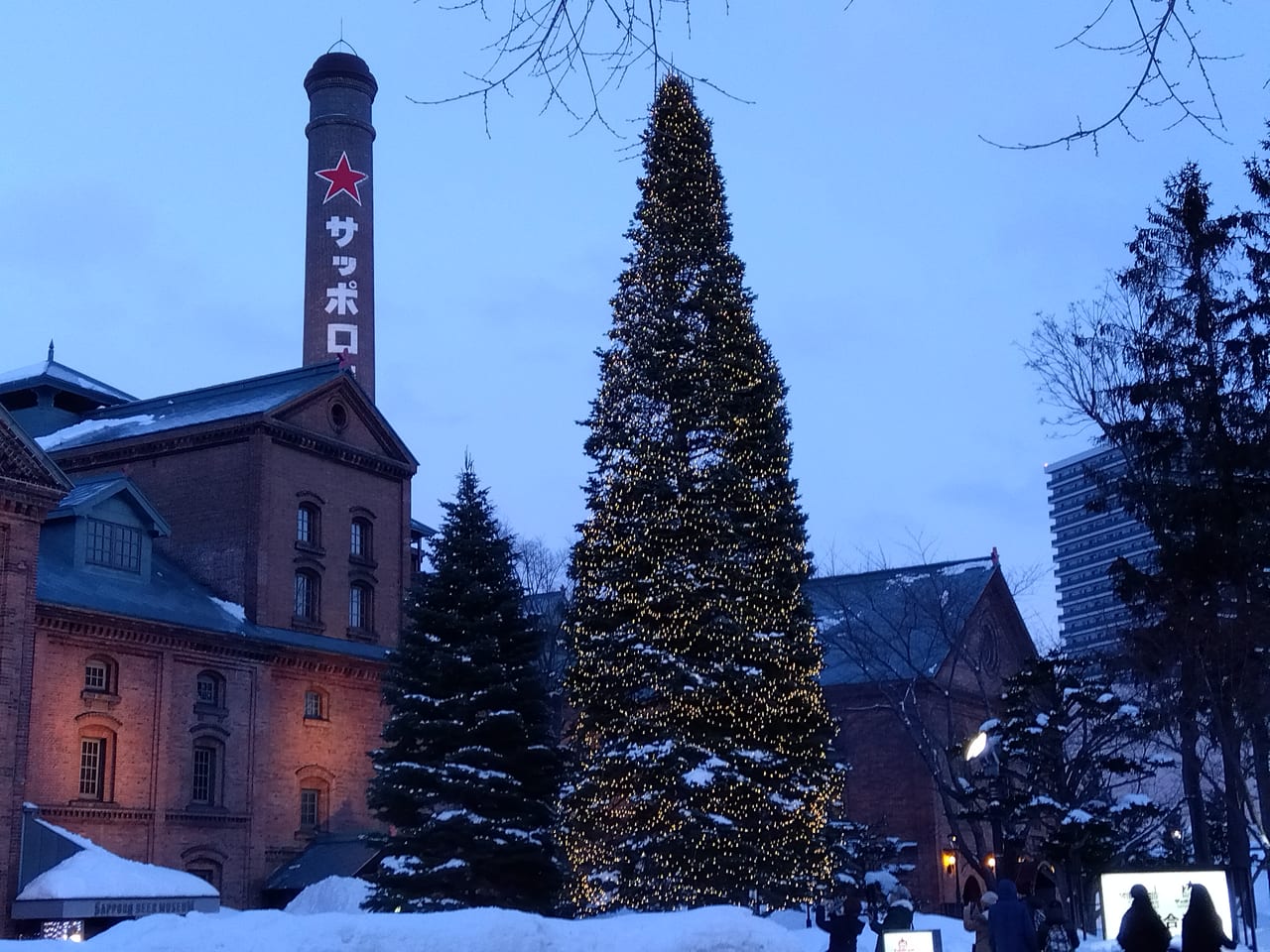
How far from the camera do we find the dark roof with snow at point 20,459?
31.1 meters

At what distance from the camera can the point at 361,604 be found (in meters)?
43.1

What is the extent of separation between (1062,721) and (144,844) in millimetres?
21645

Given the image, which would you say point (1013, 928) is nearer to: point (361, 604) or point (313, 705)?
point (313, 705)

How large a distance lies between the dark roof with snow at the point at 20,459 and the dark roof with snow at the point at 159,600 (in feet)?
9.88

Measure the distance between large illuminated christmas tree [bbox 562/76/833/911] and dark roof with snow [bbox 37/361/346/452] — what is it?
14635 millimetres

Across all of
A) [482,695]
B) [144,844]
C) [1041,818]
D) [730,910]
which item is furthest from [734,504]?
[144,844]

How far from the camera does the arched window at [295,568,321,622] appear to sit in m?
41.1

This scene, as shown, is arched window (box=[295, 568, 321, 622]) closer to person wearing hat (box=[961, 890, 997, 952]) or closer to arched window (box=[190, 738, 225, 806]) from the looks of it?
arched window (box=[190, 738, 225, 806])

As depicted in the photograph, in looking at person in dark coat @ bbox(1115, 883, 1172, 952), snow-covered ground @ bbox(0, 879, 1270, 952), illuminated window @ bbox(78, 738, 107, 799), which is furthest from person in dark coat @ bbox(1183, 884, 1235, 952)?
illuminated window @ bbox(78, 738, 107, 799)

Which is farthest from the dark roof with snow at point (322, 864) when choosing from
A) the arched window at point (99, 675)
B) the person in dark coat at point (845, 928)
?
→ the person in dark coat at point (845, 928)

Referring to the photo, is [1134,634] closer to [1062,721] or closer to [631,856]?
[1062,721]

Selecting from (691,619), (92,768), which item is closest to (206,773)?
(92,768)

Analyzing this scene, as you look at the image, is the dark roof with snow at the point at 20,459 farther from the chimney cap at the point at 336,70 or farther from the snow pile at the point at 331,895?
the chimney cap at the point at 336,70

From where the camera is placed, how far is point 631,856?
26219 mm
